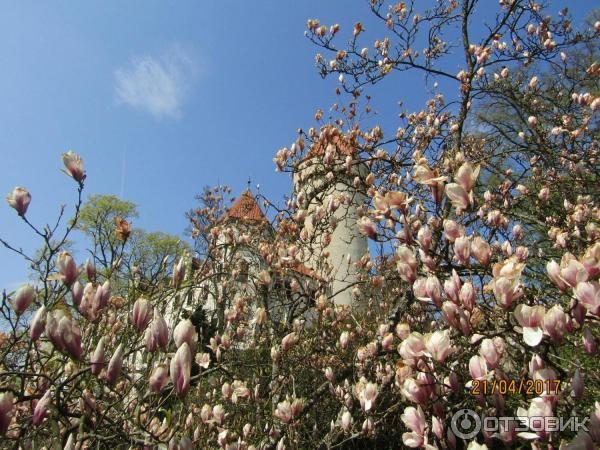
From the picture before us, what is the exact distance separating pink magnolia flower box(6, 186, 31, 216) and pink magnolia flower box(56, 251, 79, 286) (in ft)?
1.90

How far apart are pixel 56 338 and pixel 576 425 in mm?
1474

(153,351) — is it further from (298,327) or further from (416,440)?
(298,327)

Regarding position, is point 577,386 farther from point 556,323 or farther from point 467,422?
point 467,422

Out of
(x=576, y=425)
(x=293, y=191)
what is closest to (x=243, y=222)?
(x=293, y=191)

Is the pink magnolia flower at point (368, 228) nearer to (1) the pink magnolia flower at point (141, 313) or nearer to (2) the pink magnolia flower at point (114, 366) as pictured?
(1) the pink magnolia flower at point (141, 313)

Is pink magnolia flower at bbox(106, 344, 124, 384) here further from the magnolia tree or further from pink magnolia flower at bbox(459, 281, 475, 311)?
pink magnolia flower at bbox(459, 281, 475, 311)

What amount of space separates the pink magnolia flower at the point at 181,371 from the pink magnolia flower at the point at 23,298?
0.71 m

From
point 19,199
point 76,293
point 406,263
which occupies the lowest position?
point 406,263

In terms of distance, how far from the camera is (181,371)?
38.9 inches

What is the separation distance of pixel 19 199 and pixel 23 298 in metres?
0.54

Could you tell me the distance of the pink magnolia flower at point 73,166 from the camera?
1749 mm

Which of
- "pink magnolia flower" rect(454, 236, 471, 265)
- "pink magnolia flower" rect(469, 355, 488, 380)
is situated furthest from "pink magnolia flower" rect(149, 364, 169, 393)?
"pink magnolia flower" rect(454, 236, 471, 265)

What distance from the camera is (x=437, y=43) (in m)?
4.35
